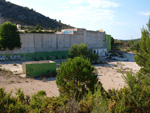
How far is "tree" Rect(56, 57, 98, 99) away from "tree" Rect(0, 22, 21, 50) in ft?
93.4

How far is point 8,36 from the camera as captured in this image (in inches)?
1341

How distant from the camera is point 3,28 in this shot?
111ft

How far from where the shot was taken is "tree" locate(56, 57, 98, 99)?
29.4 ft

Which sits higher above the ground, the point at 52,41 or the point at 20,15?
the point at 20,15

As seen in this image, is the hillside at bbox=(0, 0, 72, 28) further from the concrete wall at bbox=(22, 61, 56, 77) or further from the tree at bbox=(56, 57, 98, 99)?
the tree at bbox=(56, 57, 98, 99)

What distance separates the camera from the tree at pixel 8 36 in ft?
111

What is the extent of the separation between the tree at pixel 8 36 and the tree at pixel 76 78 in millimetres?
28473

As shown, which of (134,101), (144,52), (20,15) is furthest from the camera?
(20,15)

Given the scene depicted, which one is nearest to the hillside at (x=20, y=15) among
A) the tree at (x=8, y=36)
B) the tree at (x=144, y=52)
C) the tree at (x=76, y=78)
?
the tree at (x=8, y=36)

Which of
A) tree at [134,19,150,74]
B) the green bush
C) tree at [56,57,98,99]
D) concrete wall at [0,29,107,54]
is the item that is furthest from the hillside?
the green bush

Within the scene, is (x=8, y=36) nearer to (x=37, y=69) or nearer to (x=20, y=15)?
(x=37, y=69)

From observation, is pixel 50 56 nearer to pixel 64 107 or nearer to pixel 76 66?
pixel 76 66

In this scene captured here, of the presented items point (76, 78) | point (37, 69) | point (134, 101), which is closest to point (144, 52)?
point (76, 78)

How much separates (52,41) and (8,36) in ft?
38.2
